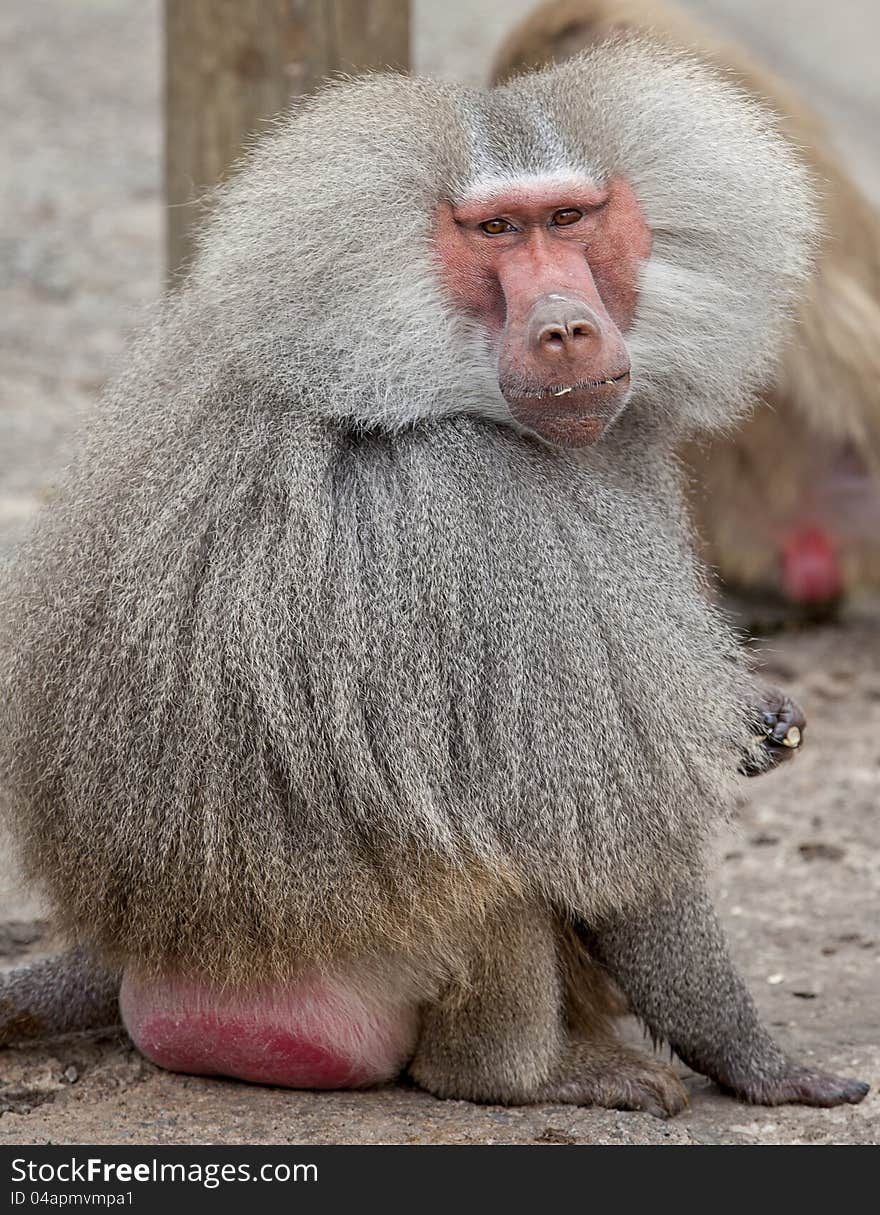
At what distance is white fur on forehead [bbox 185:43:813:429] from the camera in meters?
2.53

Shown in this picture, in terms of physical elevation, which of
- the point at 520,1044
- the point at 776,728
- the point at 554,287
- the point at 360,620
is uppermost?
the point at 554,287

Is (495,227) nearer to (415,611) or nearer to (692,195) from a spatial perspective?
(692,195)

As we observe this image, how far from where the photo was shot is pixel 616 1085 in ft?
9.14

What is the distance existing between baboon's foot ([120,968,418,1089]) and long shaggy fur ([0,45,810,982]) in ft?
0.25

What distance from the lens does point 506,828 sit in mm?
2488

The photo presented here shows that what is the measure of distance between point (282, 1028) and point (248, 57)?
2.29 m

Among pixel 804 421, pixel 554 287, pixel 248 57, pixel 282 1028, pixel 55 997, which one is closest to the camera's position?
pixel 554 287

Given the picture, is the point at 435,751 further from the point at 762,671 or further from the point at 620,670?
the point at 762,671

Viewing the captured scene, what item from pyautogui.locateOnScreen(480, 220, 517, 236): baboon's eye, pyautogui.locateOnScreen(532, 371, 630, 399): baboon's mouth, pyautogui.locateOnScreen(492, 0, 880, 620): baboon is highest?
pyautogui.locateOnScreen(480, 220, 517, 236): baboon's eye

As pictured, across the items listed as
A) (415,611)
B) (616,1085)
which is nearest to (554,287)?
(415,611)

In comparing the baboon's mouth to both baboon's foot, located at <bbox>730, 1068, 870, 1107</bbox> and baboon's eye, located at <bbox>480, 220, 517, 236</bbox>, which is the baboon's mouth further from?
baboon's foot, located at <bbox>730, 1068, 870, 1107</bbox>

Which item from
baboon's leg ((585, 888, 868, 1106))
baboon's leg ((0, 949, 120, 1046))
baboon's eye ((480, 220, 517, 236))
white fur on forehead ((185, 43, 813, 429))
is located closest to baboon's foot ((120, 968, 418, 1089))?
baboon's leg ((0, 949, 120, 1046))

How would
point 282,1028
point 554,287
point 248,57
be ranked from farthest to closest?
point 248,57 → point 282,1028 → point 554,287

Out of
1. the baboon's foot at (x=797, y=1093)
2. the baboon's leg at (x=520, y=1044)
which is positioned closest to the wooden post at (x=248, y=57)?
the baboon's leg at (x=520, y=1044)
